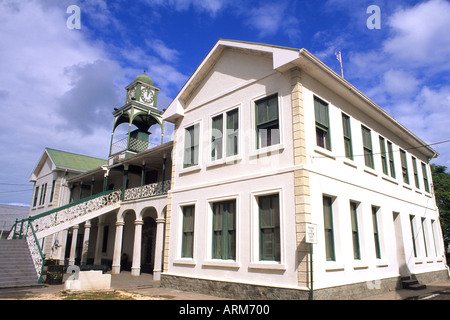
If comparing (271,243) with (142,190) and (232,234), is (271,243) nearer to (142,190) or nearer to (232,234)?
(232,234)

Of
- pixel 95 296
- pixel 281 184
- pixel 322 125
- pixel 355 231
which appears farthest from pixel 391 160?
pixel 95 296

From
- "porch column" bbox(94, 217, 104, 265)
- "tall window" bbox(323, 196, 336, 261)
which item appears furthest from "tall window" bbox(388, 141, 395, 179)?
"porch column" bbox(94, 217, 104, 265)

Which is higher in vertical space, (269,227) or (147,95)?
(147,95)

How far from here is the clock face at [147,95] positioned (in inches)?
955

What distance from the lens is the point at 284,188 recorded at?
10.2 metres

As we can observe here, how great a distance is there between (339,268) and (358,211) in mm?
2794

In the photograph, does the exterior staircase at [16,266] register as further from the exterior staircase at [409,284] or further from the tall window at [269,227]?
the exterior staircase at [409,284]

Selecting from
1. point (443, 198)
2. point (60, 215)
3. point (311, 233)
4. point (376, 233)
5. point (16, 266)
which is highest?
point (443, 198)

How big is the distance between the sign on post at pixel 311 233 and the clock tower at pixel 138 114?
16.2 metres

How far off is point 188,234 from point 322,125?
687 cm

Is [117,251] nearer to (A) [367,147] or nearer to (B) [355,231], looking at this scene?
(B) [355,231]

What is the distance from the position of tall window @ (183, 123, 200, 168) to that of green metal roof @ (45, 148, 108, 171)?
63.4ft

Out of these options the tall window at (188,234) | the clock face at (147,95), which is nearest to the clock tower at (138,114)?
the clock face at (147,95)

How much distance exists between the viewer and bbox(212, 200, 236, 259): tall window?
11.6m
